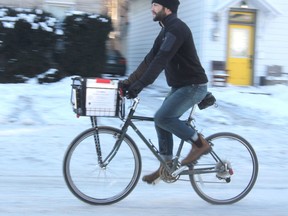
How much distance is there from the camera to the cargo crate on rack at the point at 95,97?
4.00m

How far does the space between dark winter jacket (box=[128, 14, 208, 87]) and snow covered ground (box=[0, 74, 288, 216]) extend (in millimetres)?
1267

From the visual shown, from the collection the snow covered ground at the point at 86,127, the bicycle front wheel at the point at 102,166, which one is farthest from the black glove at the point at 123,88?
the snow covered ground at the point at 86,127

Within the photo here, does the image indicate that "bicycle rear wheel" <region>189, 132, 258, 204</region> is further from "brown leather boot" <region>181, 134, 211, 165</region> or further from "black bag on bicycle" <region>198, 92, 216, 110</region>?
"black bag on bicycle" <region>198, 92, 216, 110</region>

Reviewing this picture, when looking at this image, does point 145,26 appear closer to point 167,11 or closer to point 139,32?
point 139,32

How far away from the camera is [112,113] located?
4090mm

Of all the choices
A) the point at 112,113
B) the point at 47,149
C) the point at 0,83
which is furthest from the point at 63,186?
the point at 0,83

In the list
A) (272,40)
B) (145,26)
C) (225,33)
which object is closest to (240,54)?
(225,33)

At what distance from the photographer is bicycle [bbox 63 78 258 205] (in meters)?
Answer: 4.27

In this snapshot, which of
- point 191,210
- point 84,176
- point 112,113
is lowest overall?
point 191,210

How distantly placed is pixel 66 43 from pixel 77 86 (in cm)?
1029

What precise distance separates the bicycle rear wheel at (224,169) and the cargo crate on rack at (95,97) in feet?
3.50

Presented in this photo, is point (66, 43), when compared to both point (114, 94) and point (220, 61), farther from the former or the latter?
point (114, 94)

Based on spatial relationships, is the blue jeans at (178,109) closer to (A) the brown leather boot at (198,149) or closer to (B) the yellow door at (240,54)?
(A) the brown leather boot at (198,149)

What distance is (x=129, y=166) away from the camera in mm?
4355
